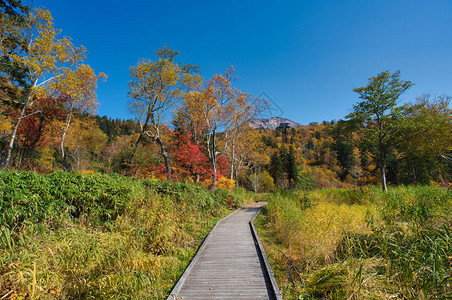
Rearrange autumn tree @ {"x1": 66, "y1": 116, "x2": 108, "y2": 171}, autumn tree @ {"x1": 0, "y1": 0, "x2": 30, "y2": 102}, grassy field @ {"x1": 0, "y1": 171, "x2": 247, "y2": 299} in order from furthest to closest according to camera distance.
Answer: autumn tree @ {"x1": 66, "y1": 116, "x2": 108, "y2": 171} < autumn tree @ {"x1": 0, "y1": 0, "x2": 30, "y2": 102} < grassy field @ {"x1": 0, "y1": 171, "x2": 247, "y2": 299}

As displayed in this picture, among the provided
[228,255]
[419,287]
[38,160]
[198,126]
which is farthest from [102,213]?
[38,160]

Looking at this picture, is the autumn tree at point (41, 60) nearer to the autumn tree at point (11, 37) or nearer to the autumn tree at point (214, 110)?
the autumn tree at point (11, 37)

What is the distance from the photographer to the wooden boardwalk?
12.4 feet

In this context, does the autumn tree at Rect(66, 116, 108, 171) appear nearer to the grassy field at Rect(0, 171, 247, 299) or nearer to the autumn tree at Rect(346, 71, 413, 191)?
the grassy field at Rect(0, 171, 247, 299)

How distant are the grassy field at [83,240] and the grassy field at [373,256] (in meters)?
2.92

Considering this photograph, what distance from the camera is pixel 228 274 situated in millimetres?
4617

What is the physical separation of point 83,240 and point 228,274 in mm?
3178

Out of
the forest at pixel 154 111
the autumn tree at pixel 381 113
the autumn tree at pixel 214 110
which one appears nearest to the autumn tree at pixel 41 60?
the forest at pixel 154 111

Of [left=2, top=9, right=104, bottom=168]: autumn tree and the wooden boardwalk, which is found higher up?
[left=2, top=9, right=104, bottom=168]: autumn tree

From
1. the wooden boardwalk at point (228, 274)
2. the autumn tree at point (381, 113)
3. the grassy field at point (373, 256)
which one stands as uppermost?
the autumn tree at point (381, 113)

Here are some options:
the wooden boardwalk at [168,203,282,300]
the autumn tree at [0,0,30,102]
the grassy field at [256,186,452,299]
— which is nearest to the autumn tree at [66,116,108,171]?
the autumn tree at [0,0,30,102]

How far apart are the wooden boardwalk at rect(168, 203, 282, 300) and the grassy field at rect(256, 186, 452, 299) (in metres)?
0.46

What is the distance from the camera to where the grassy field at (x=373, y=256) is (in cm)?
301

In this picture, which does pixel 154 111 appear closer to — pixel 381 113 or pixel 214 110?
pixel 214 110
